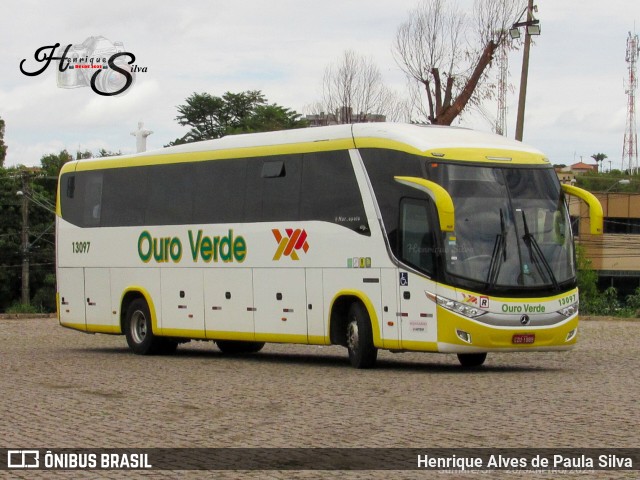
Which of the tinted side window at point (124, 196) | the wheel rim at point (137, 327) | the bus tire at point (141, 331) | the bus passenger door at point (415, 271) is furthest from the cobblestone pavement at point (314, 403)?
the tinted side window at point (124, 196)

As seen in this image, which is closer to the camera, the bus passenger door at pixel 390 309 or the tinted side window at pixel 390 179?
the tinted side window at pixel 390 179

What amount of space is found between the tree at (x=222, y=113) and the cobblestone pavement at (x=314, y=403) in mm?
53607

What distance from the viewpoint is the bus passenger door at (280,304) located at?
Answer: 22.0m

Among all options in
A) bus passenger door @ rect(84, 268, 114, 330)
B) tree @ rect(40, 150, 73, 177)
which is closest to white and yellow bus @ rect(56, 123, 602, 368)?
bus passenger door @ rect(84, 268, 114, 330)

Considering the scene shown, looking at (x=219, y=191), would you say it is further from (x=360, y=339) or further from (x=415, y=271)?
(x=415, y=271)

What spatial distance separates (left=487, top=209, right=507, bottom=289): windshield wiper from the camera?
1938cm

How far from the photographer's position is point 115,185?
2639 cm

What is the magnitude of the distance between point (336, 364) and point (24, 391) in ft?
22.6

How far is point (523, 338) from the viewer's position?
19.5 m

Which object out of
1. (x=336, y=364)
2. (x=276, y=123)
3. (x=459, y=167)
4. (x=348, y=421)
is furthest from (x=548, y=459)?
(x=276, y=123)

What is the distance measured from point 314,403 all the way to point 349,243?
596cm

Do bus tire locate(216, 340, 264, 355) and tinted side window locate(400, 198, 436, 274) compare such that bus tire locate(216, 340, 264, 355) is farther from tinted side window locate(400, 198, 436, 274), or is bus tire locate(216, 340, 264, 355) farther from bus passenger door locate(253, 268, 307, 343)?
tinted side window locate(400, 198, 436, 274)

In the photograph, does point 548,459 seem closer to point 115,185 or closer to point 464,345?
point 464,345

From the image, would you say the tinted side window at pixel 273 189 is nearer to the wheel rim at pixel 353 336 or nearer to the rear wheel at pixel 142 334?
the wheel rim at pixel 353 336
